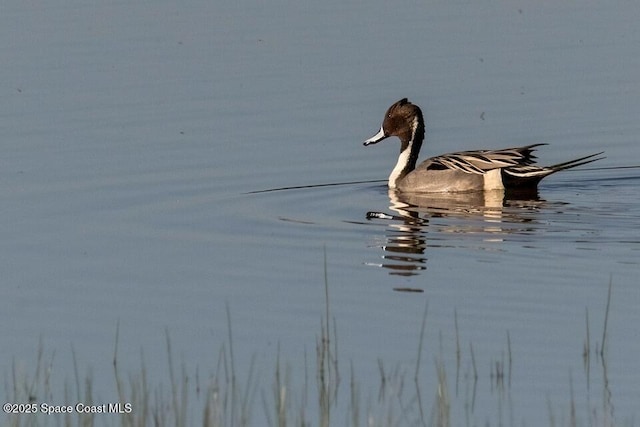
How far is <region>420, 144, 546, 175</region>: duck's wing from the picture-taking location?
14062 millimetres

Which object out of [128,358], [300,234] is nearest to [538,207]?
[300,234]

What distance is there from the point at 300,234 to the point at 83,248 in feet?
5.56

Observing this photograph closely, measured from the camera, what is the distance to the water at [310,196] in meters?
8.52

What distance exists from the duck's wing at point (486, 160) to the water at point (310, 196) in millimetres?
380

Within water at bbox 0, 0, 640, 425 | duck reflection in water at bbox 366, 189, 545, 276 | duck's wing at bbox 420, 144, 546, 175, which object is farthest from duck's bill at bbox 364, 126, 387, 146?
duck's wing at bbox 420, 144, 546, 175

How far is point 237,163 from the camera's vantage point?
14492 millimetres

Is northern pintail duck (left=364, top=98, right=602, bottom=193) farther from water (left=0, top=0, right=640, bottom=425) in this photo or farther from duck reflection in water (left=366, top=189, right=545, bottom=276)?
water (left=0, top=0, right=640, bottom=425)

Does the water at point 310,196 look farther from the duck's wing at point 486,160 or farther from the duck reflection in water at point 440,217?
the duck's wing at point 486,160

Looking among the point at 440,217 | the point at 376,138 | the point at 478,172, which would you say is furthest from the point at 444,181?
the point at 440,217

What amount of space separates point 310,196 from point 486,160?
1742mm

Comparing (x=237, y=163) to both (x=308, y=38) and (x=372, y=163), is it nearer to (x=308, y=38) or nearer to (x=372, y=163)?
(x=372, y=163)

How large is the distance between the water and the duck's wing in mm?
380

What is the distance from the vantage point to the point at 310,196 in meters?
13.5

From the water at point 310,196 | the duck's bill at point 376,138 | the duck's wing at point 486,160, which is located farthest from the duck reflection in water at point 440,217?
the duck's bill at point 376,138
